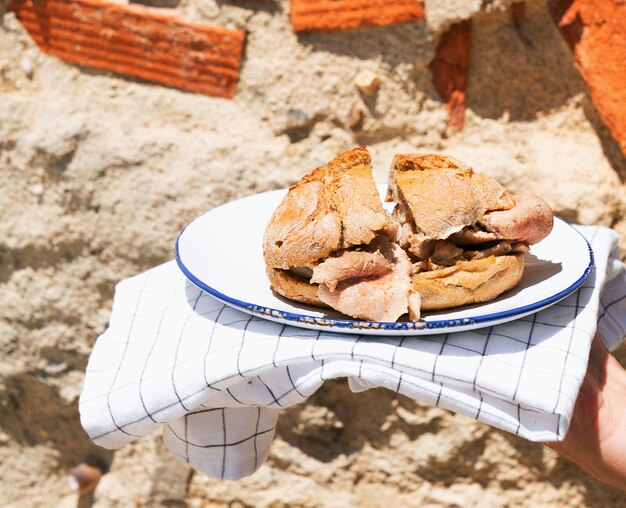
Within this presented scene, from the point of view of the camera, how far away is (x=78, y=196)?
1.64m

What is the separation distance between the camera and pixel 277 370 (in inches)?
36.7

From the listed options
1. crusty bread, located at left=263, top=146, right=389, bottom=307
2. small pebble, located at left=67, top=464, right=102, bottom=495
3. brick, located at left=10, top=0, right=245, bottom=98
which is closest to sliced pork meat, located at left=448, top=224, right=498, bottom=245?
crusty bread, located at left=263, top=146, right=389, bottom=307

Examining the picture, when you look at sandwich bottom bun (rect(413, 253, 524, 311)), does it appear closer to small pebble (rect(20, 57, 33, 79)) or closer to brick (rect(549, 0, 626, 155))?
brick (rect(549, 0, 626, 155))

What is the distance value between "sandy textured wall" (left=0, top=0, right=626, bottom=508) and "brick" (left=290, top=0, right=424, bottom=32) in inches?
1.1

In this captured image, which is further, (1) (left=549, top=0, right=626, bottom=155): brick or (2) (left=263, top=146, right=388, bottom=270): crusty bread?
(1) (left=549, top=0, right=626, bottom=155): brick

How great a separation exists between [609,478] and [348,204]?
24.1 inches

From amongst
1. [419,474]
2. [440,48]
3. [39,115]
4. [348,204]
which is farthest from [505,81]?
[39,115]

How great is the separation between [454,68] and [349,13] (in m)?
0.26

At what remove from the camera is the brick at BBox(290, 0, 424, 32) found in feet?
4.70

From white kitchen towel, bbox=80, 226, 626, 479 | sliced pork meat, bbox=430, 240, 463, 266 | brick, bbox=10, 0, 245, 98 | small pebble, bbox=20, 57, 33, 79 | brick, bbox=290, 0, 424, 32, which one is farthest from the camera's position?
small pebble, bbox=20, 57, 33, 79

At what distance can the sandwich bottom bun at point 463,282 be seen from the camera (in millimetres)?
932

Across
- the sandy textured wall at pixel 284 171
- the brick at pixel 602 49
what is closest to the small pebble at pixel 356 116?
the sandy textured wall at pixel 284 171

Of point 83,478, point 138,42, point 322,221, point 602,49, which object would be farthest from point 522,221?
point 83,478

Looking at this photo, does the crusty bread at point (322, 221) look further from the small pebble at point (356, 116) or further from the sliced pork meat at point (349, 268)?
the small pebble at point (356, 116)
